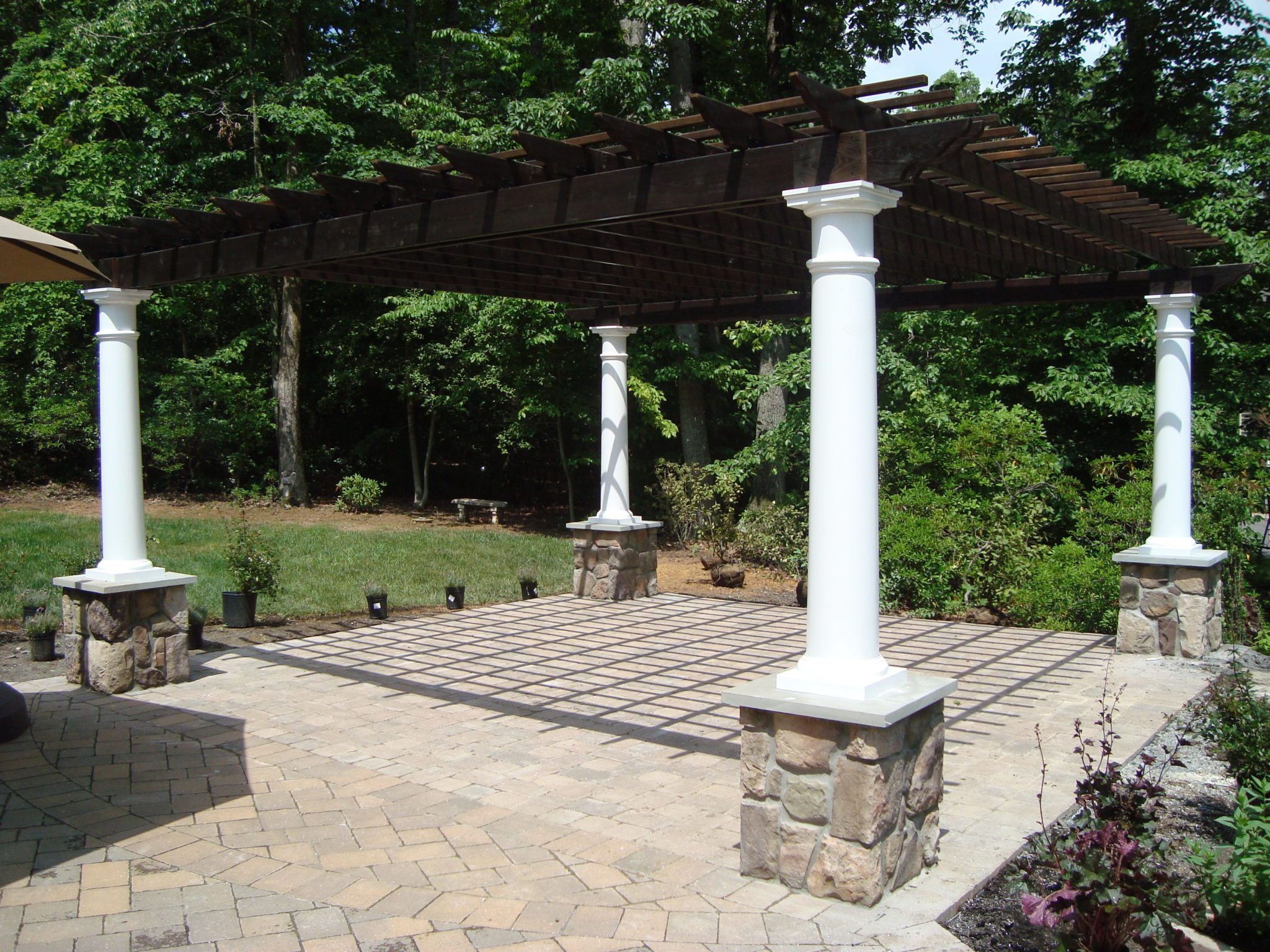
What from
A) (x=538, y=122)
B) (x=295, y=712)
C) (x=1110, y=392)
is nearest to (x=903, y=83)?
(x=295, y=712)

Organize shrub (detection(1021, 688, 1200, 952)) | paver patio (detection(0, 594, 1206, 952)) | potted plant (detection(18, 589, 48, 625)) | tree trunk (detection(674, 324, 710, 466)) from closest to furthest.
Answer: shrub (detection(1021, 688, 1200, 952))
paver patio (detection(0, 594, 1206, 952))
potted plant (detection(18, 589, 48, 625))
tree trunk (detection(674, 324, 710, 466))

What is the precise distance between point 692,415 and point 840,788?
12382 millimetres

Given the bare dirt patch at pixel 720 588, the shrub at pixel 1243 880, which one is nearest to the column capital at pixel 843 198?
the shrub at pixel 1243 880

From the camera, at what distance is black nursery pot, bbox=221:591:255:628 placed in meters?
8.60

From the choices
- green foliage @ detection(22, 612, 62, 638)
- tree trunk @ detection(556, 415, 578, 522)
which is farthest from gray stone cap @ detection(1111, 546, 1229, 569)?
tree trunk @ detection(556, 415, 578, 522)

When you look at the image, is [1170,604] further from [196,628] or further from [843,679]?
[196,628]

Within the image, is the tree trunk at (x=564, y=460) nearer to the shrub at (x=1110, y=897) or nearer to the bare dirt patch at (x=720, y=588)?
the bare dirt patch at (x=720, y=588)

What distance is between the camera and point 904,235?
605 cm

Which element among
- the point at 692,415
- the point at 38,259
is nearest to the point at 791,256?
the point at 38,259

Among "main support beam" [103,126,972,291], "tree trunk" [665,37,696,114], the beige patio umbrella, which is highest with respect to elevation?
"tree trunk" [665,37,696,114]

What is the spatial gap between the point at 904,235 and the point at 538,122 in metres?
9.23

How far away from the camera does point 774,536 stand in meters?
12.3

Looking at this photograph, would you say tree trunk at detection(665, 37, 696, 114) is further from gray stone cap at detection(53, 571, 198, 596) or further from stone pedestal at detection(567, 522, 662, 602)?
gray stone cap at detection(53, 571, 198, 596)

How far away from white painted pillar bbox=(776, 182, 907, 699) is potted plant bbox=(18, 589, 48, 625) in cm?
640
